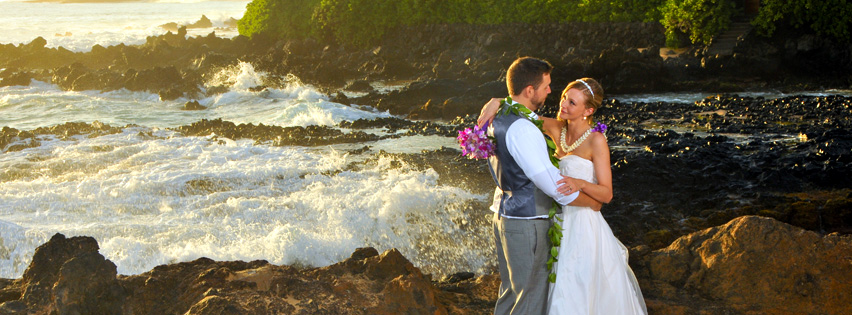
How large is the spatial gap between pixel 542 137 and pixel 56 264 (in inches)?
120

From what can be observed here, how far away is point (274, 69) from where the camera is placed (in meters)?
29.9

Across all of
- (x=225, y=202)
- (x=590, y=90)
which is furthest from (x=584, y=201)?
(x=225, y=202)

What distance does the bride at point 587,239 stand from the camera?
3613 millimetres

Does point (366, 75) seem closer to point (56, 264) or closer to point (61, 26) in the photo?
point (56, 264)

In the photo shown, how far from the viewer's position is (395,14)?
107ft

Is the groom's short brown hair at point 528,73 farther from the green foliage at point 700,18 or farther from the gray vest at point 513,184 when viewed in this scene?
the green foliage at point 700,18

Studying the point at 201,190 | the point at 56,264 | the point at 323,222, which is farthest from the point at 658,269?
the point at 201,190

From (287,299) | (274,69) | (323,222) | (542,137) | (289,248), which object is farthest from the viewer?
(274,69)

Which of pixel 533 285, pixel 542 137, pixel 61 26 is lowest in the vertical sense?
pixel 61 26

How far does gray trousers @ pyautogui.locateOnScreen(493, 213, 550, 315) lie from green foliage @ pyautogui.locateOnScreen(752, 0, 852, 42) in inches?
852

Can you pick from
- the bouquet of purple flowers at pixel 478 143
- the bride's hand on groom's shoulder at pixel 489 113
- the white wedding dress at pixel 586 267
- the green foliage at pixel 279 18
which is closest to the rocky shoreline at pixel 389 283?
the white wedding dress at pixel 586 267

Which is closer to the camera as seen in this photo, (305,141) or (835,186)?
(835,186)

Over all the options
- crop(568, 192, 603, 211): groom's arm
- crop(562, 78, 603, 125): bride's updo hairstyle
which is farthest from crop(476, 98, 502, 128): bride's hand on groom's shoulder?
crop(568, 192, 603, 211): groom's arm

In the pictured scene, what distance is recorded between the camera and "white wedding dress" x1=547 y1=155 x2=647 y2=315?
11.9 ft
